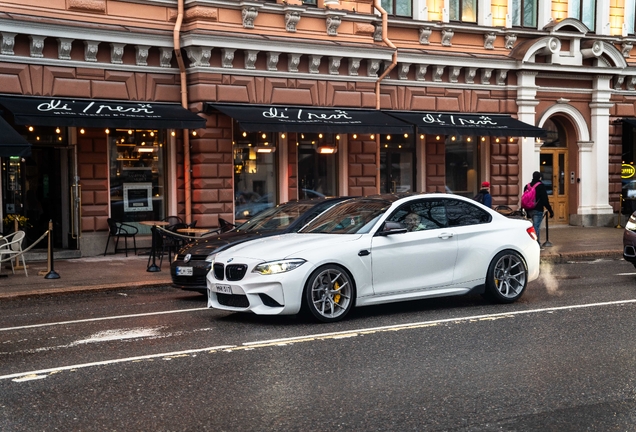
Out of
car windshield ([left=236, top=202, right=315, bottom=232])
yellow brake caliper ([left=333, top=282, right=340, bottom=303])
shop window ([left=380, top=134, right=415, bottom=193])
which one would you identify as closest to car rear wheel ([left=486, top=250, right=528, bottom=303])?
yellow brake caliper ([left=333, top=282, right=340, bottom=303])

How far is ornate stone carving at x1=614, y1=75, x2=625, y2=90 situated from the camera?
1093 inches

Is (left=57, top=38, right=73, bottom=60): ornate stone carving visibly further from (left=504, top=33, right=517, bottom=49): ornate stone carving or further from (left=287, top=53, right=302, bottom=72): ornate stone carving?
(left=504, top=33, right=517, bottom=49): ornate stone carving

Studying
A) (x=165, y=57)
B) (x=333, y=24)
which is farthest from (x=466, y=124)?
(x=165, y=57)

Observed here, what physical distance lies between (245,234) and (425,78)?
12.1 metres

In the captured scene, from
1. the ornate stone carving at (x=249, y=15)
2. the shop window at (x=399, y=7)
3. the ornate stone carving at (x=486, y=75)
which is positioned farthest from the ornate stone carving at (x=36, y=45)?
the ornate stone carving at (x=486, y=75)

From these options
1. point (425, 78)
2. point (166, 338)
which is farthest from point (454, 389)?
point (425, 78)

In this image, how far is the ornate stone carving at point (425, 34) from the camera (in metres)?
24.3

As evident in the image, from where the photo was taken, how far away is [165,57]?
20359mm

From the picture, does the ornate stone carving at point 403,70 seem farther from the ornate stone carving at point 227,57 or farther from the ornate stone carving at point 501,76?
the ornate stone carving at point 227,57

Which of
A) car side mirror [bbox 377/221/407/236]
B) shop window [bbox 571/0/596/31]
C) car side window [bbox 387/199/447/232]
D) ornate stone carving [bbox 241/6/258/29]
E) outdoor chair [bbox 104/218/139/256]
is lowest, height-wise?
outdoor chair [bbox 104/218/139/256]

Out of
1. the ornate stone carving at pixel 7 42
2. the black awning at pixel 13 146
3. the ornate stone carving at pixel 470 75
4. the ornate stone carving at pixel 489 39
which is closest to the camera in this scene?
the black awning at pixel 13 146

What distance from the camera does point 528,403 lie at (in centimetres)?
680

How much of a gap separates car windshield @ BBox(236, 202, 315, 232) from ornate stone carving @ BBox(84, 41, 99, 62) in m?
6.59

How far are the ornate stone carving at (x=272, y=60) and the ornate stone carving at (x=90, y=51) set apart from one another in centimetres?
398
